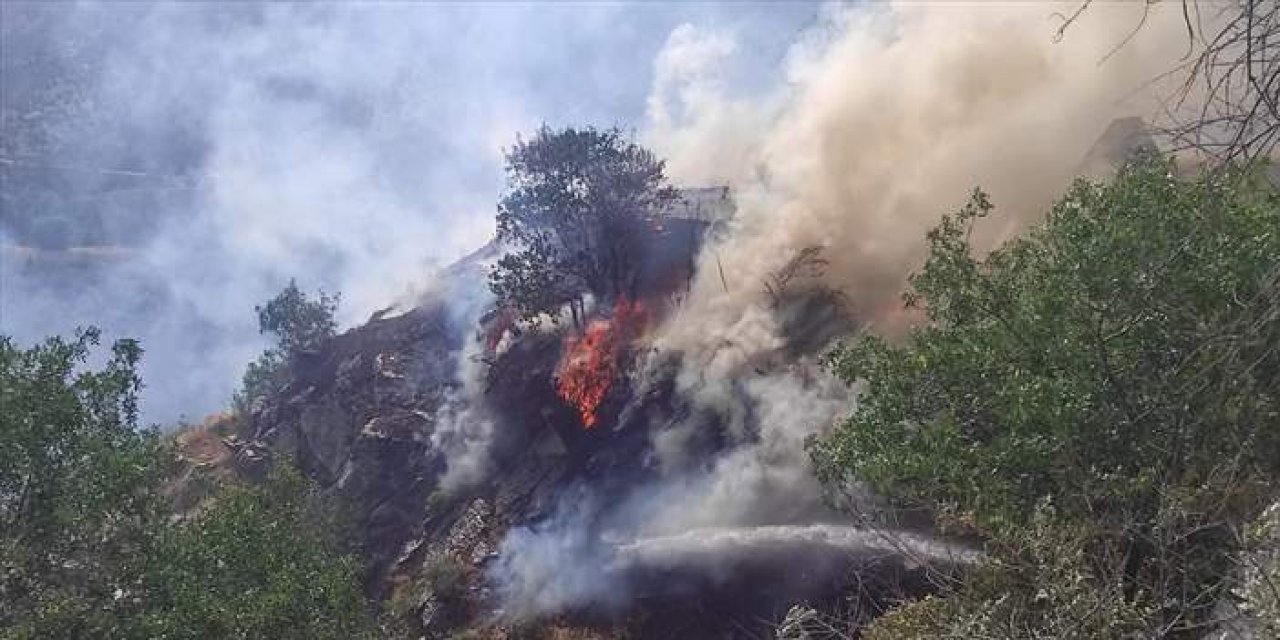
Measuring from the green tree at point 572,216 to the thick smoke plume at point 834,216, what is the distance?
3.00 m

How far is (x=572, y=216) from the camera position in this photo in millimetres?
33969

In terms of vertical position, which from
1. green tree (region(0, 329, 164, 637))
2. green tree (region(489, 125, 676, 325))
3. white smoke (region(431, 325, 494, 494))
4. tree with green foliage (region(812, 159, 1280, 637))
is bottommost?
tree with green foliage (region(812, 159, 1280, 637))

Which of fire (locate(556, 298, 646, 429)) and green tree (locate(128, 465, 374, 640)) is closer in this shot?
green tree (locate(128, 465, 374, 640))

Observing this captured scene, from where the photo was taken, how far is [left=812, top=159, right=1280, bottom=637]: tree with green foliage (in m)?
7.76

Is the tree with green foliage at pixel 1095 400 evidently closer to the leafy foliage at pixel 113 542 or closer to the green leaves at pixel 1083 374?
the green leaves at pixel 1083 374

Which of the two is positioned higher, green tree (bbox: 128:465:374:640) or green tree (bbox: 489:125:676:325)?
green tree (bbox: 489:125:676:325)

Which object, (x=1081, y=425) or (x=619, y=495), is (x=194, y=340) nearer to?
(x=619, y=495)

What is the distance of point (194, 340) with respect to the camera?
77125mm

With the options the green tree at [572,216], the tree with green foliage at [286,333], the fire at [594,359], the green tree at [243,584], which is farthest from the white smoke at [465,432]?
the green tree at [243,584]

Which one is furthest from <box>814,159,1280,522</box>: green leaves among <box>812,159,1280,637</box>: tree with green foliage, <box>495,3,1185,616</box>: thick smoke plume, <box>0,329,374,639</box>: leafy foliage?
<box>0,329,374,639</box>: leafy foliage

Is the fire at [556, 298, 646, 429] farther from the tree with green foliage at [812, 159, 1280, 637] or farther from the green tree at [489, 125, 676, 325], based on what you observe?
the tree with green foliage at [812, 159, 1280, 637]

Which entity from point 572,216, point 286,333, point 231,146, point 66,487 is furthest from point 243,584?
point 231,146

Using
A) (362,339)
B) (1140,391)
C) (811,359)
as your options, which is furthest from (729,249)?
(1140,391)

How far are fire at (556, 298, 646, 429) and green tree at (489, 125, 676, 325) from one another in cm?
119
